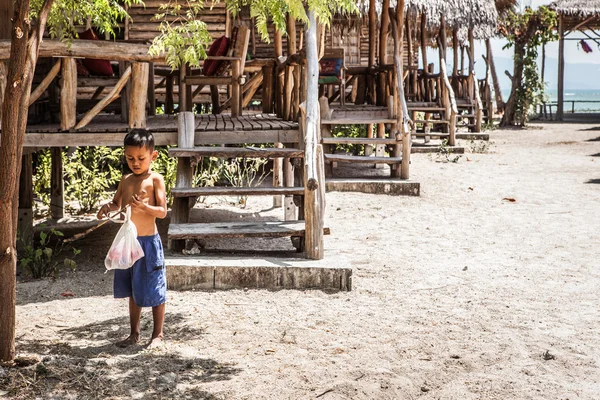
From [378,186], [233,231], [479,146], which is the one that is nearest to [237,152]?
[233,231]

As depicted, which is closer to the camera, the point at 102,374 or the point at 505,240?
the point at 102,374

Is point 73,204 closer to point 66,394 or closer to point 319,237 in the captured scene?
point 319,237

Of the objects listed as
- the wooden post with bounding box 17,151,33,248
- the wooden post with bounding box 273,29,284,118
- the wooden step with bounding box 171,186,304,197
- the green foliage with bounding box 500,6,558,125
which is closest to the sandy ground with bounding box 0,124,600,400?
the wooden post with bounding box 17,151,33,248

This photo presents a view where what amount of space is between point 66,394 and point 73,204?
718cm

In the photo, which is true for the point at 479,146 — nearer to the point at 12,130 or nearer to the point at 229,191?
the point at 229,191

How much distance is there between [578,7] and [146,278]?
25089 millimetres

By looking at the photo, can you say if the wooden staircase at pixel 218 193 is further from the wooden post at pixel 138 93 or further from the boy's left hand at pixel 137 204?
the boy's left hand at pixel 137 204

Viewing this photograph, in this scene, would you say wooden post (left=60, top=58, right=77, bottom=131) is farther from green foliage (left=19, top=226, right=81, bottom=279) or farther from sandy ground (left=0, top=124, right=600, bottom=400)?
sandy ground (left=0, top=124, right=600, bottom=400)

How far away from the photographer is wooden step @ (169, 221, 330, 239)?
634 centimetres

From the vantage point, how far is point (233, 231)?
6.42 m

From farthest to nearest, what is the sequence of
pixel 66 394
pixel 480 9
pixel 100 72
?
1. pixel 480 9
2. pixel 100 72
3. pixel 66 394

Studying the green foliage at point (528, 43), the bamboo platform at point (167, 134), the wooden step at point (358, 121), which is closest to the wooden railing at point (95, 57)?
the bamboo platform at point (167, 134)

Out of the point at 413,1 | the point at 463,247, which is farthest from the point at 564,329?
the point at 413,1

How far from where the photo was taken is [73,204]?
10570 mm
